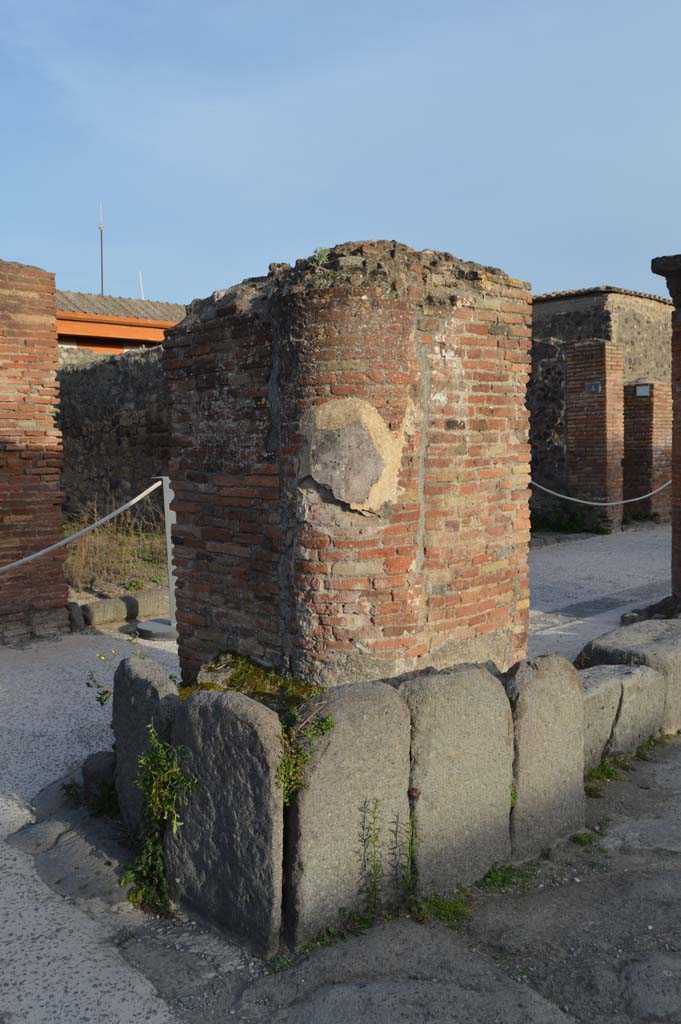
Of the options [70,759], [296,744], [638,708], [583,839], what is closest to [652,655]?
[638,708]

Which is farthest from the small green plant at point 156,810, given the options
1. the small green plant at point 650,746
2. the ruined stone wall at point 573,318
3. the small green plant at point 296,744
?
the ruined stone wall at point 573,318

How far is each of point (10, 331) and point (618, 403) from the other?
996cm

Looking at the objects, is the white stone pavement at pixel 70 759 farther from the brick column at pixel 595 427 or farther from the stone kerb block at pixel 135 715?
the brick column at pixel 595 427

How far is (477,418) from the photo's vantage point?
3.87m

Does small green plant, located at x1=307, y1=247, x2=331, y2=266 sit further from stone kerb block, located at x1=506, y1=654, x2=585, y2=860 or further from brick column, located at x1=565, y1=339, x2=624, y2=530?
brick column, located at x1=565, y1=339, x2=624, y2=530

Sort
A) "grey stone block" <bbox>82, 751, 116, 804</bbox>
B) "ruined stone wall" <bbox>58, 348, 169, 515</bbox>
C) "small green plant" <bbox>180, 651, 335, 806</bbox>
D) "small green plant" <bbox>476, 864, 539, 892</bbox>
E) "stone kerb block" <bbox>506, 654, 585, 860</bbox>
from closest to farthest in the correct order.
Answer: "small green plant" <bbox>180, 651, 335, 806</bbox> < "small green plant" <bbox>476, 864, 539, 892</bbox> < "stone kerb block" <bbox>506, 654, 585, 860</bbox> < "grey stone block" <bbox>82, 751, 116, 804</bbox> < "ruined stone wall" <bbox>58, 348, 169, 515</bbox>

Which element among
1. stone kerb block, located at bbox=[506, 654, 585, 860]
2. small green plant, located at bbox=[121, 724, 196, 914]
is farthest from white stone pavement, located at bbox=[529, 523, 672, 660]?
small green plant, located at bbox=[121, 724, 196, 914]

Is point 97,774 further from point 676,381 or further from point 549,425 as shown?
point 549,425

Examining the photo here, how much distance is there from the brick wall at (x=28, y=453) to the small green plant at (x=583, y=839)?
16.1 ft

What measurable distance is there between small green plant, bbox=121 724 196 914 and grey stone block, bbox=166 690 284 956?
38 mm

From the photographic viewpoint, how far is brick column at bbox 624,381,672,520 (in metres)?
14.3

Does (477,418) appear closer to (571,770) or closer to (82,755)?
(571,770)

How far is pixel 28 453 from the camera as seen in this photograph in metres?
6.70

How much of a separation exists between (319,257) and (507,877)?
2.60 m
